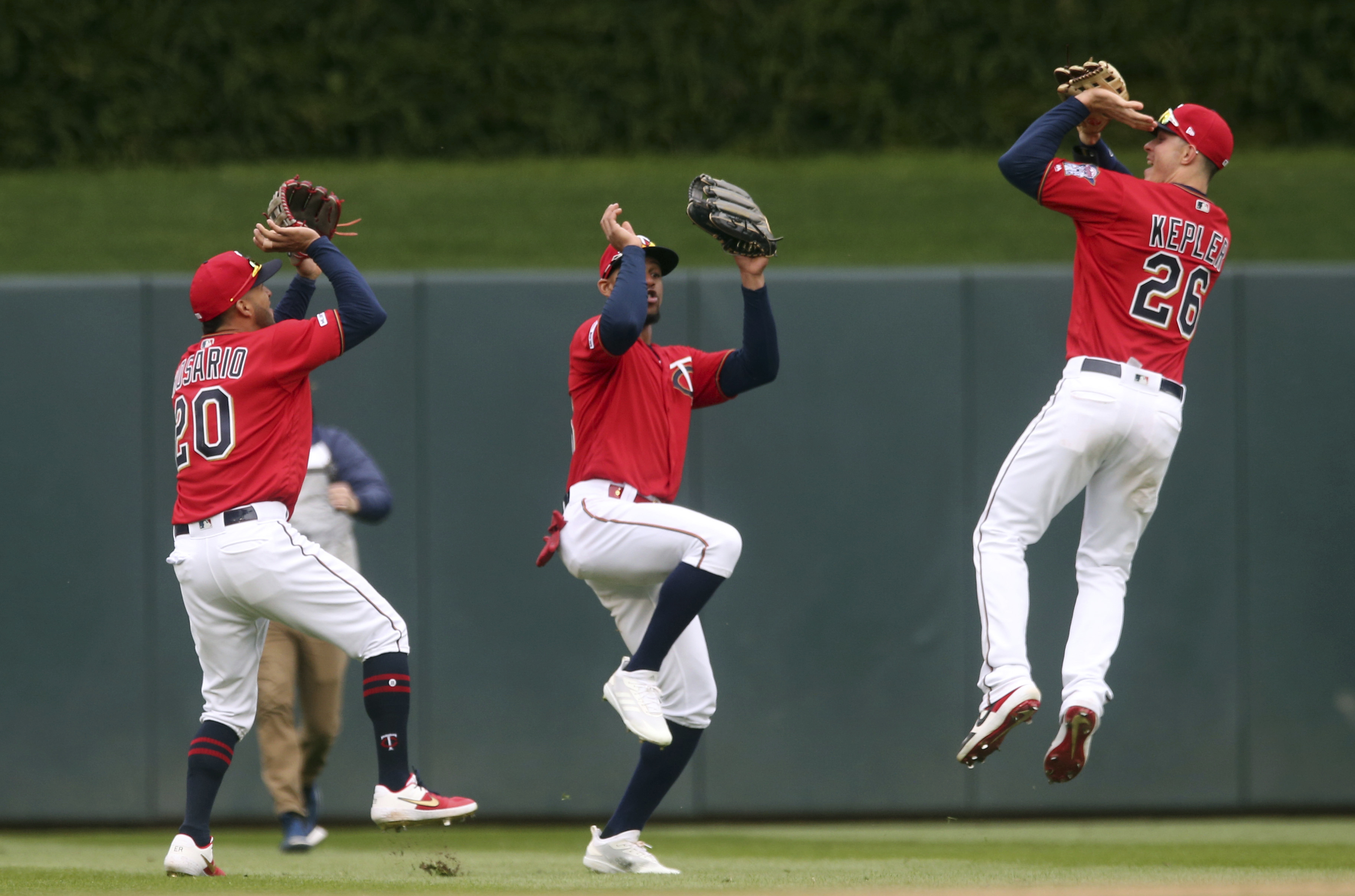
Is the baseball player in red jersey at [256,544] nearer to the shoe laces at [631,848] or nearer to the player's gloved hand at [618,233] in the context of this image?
the player's gloved hand at [618,233]

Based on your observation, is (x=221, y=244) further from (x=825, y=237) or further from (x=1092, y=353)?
(x=1092, y=353)

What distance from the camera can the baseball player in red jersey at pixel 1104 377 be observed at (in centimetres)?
469

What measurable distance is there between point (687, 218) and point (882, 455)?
3.20 meters

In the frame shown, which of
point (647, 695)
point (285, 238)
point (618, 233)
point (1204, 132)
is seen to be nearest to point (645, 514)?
point (647, 695)

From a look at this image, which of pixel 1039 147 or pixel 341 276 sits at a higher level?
pixel 1039 147

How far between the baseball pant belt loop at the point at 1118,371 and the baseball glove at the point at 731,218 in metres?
1.10

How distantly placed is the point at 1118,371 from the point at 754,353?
132 centimetres

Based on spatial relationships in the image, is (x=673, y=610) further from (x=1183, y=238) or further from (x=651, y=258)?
(x=1183, y=238)

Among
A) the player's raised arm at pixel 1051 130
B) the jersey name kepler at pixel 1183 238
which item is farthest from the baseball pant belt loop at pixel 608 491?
the jersey name kepler at pixel 1183 238

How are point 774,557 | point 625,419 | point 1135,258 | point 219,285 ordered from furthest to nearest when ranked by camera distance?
point 774,557
point 625,419
point 219,285
point 1135,258

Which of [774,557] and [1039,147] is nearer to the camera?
[1039,147]

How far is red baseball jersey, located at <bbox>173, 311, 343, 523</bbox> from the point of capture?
15.5 ft

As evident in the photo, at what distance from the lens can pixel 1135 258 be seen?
4.80 m

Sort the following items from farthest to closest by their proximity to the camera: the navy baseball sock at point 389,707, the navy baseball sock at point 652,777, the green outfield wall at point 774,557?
the green outfield wall at point 774,557, the navy baseball sock at point 652,777, the navy baseball sock at point 389,707
